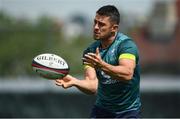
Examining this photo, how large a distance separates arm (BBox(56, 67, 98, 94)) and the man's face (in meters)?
0.83

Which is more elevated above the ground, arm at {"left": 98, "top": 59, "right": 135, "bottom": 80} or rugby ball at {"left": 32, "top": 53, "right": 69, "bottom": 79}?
arm at {"left": 98, "top": 59, "right": 135, "bottom": 80}

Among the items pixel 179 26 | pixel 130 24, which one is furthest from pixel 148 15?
pixel 179 26

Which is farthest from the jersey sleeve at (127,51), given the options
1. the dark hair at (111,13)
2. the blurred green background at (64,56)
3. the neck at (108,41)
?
the blurred green background at (64,56)

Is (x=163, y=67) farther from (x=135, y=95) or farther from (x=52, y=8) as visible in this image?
(x=135, y=95)

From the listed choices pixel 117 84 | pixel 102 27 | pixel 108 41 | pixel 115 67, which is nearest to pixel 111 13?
pixel 102 27

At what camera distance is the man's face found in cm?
948

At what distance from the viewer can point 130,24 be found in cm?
2209

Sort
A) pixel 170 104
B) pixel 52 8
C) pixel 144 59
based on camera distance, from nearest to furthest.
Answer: pixel 170 104 < pixel 52 8 < pixel 144 59

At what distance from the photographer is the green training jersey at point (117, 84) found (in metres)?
9.55

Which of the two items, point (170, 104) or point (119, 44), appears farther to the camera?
point (170, 104)

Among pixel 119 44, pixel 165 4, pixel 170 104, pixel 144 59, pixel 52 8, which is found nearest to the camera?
pixel 119 44

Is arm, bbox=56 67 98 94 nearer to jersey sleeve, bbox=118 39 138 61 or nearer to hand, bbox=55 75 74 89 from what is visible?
hand, bbox=55 75 74 89

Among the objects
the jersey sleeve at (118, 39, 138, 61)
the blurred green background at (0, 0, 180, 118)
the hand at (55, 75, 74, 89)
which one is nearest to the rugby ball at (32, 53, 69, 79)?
the hand at (55, 75, 74, 89)

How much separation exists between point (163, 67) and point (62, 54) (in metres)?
2.94
